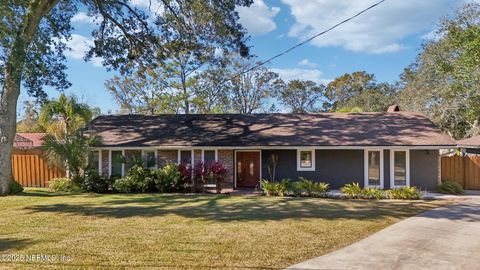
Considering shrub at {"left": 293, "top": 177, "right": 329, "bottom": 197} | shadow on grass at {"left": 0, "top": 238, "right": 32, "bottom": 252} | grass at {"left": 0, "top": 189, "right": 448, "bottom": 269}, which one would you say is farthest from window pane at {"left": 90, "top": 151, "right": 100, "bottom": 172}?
shadow on grass at {"left": 0, "top": 238, "right": 32, "bottom": 252}

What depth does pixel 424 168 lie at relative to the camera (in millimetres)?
18938

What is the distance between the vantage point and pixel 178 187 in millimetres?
18594

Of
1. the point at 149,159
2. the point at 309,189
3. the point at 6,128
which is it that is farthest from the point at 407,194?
the point at 6,128

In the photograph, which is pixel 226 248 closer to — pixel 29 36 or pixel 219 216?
pixel 219 216

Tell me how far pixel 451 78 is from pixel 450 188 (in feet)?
42.7

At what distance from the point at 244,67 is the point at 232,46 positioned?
2577 cm

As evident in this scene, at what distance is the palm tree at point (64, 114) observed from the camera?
21.0 m

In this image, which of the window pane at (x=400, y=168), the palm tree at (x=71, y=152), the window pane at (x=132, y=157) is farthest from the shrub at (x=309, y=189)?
the palm tree at (x=71, y=152)

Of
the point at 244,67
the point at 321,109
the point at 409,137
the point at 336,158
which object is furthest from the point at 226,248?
the point at 321,109

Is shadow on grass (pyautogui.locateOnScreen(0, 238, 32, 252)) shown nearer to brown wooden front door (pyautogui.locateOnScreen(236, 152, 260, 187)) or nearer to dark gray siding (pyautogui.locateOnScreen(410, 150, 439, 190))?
brown wooden front door (pyautogui.locateOnScreen(236, 152, 260, 187))

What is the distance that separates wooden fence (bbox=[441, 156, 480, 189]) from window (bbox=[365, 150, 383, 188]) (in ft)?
11.4

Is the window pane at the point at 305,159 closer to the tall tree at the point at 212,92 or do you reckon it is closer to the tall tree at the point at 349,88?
the tall tree at the point at 212,92

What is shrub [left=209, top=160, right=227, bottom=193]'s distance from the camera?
18266 mm

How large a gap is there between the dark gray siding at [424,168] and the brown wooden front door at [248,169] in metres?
7.36
